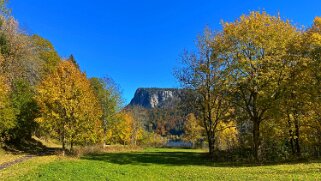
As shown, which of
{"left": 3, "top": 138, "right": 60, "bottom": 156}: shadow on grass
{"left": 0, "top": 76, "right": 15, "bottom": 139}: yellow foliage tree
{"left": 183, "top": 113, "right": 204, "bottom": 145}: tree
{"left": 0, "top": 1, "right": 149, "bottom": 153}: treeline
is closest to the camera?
{"left": 0, "top": 76, "right": 15, "bottom": 139}: yellow foliage tree

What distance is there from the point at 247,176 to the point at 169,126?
16269 centimetres

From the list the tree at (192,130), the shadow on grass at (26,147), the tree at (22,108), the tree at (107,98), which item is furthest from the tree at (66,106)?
the tree at (192,130)

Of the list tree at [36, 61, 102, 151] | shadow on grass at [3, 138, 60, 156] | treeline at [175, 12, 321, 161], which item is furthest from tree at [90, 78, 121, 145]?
treeline at [175, 12, 321, 161]

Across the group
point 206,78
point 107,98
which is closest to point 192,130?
point 107,98

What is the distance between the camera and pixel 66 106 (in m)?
36.7

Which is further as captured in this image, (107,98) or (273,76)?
(107,98)

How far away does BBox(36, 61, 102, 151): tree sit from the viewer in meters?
36.5

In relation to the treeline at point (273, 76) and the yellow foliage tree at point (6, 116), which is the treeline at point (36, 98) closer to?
the yellow foliage tree at point (6, 116)

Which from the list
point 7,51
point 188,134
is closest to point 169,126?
point 188,134

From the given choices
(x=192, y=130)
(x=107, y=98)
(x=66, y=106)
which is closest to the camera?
(x=66, y=106)

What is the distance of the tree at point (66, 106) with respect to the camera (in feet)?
120

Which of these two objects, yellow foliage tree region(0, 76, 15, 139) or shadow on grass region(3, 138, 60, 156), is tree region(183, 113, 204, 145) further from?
yellow foliage tree region(0, 76, 15, 139)

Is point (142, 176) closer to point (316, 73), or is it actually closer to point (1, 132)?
point (316, 73)

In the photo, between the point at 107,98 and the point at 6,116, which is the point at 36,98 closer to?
the point at 6,116
